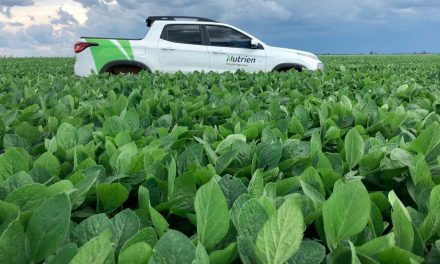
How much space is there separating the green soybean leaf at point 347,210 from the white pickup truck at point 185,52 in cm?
1195

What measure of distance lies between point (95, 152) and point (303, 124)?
1.14 metres

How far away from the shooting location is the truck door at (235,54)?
13.3 metres

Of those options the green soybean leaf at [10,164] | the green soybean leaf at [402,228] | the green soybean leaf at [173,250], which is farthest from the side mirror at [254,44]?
the green soybean leaf at [173,250]

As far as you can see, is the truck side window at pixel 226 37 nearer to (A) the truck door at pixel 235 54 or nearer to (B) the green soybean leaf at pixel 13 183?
(A) the truck door at pixel 235 54

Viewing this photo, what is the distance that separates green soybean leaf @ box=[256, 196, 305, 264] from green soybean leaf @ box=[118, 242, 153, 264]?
22cm

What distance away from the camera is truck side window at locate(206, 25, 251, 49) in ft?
44.1

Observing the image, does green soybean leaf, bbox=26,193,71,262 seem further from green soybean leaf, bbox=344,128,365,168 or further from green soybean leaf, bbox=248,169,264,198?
green soybean leaf, bbox=344,128,365,168

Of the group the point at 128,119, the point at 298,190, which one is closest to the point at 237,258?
the point at 298,190

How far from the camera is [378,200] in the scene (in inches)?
55.8

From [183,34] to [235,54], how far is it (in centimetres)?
150

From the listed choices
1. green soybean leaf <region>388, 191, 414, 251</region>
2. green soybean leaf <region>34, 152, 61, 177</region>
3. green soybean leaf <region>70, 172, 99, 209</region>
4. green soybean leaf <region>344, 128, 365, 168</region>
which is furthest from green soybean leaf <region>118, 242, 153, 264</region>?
green soybean leaf <region>344, 128, 365, 168</region>

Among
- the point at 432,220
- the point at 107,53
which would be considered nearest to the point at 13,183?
the point at 432,220

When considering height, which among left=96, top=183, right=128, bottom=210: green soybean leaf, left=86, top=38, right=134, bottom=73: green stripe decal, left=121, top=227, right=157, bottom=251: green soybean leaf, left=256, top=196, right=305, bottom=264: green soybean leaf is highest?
left=256, top=196, right=305, bottom=264: green soybean leaf

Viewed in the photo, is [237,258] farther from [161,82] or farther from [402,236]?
[161,82]
